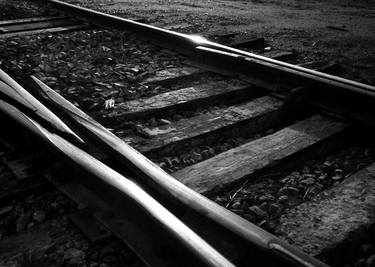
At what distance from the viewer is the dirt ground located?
459cm

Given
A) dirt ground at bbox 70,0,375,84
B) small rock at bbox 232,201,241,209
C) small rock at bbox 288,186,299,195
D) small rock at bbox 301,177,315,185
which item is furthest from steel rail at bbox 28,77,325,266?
dirt ground at bbox 70,0,375,84

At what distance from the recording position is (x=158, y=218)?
4.77 ft

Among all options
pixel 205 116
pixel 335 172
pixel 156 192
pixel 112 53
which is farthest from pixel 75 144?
pixel 112 53

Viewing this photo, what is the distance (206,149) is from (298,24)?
5126 mm

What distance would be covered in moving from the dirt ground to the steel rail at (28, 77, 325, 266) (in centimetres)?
272

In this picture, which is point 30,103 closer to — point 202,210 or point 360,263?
point 202,210

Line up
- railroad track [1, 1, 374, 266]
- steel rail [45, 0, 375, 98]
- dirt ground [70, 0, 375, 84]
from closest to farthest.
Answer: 1. railroad track [1, 1, 374, 266]
2. steel rail [45, 0, 375, 98]
3. dirt ground [70, 0, 375, 84]

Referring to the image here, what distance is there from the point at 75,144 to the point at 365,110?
6.25 feet

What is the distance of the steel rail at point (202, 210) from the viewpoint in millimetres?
1340

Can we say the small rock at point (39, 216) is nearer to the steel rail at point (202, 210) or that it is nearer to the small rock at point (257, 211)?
the steel rail at point (202, 210)

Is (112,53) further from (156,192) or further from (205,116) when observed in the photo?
A: (156,192)

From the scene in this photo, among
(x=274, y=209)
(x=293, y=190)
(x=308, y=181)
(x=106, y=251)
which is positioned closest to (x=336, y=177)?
(x=308, y=181)

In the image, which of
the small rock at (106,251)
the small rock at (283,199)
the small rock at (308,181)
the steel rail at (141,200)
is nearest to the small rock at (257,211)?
the small rock at (283,199)

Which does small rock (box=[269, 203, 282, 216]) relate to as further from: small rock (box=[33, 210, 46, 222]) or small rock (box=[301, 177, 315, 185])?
small rock (box=[33, 210, 46, 222])
